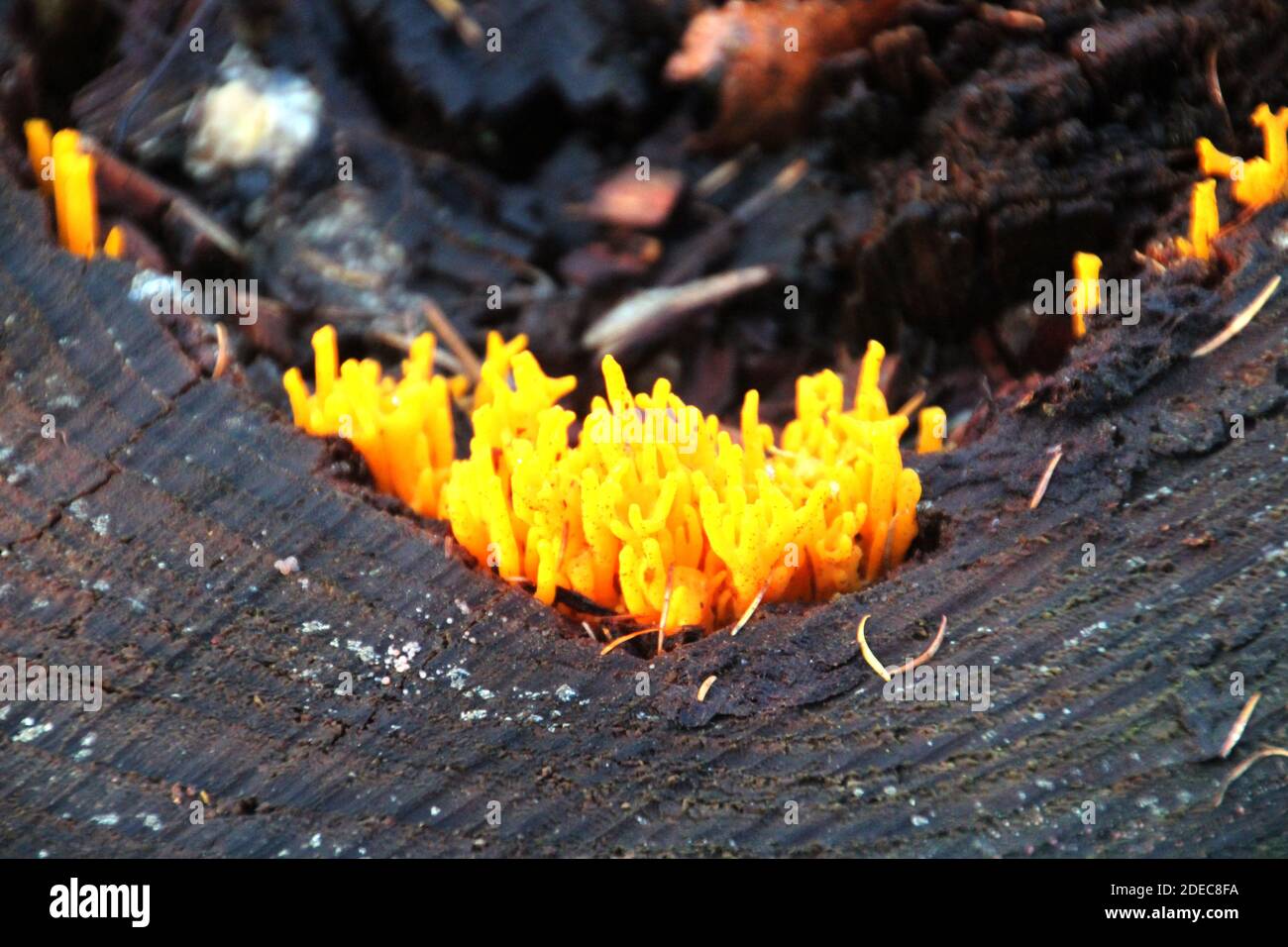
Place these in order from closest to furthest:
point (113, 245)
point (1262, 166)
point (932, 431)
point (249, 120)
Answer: point (1262, 166)
point (113, 245)
point (932, 431)
point (249, 120)

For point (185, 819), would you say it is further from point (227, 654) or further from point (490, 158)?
point (490, 158)

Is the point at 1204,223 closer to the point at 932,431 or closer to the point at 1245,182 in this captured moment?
the point at 1245,182

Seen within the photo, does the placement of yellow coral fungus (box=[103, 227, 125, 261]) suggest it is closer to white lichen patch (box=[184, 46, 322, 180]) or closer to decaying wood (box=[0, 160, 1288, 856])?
decaying wood (box=[0, 160, 1288, 856])

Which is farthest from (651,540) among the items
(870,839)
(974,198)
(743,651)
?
(974,198)

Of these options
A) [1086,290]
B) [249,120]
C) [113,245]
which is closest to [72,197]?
[113,245]
